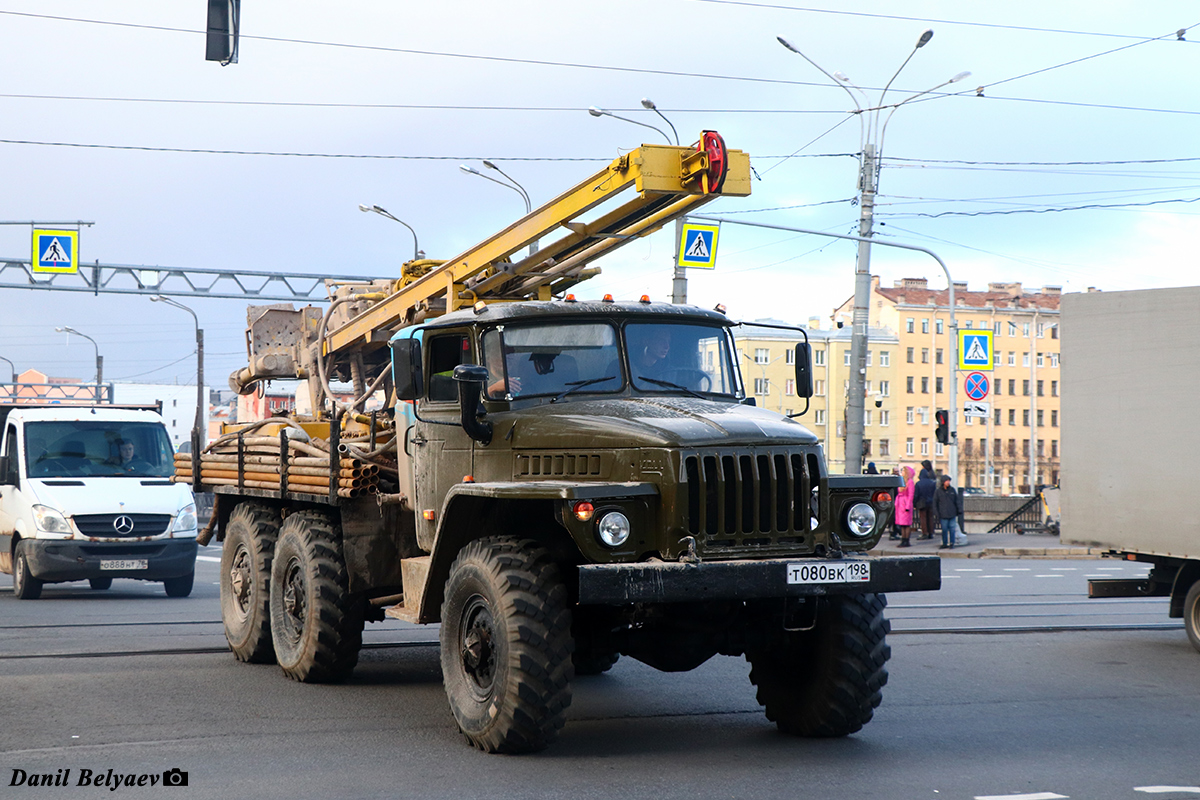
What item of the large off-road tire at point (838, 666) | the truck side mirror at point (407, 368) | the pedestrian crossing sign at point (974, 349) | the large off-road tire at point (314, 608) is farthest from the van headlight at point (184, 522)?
the pedestrian crossing sign at point (974, 349)

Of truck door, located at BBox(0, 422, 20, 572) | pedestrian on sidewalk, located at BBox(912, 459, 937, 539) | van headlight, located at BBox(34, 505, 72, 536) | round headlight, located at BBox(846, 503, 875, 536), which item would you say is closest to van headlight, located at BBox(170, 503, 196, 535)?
van headlight, located at BBox(34, 505, 72, 536)

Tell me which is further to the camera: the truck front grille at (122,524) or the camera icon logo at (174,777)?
the truck front grille at (122,524)

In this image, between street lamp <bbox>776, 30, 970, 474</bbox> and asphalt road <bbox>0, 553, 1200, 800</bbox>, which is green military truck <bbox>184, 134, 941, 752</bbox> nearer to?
asphalt road <bbox>0, 553, 1200, 800</bbox>

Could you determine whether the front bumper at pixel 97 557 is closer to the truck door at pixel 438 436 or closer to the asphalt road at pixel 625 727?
the asphalt road at pixel 625 727

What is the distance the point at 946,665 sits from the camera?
429 inches

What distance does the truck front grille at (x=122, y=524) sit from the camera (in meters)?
16.8

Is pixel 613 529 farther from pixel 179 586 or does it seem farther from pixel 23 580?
pixel 23 580

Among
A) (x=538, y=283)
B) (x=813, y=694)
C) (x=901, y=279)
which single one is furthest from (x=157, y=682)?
(x=901, y=279)

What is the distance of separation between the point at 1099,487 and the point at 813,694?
232 inches

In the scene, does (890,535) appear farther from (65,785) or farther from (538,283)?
(65,785)

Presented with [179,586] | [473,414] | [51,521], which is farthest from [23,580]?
[473,414]

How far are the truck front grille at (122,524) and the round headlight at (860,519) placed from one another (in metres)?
12.0

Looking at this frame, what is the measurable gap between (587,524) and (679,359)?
75.1 inches

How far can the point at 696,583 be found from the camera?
6.80m
